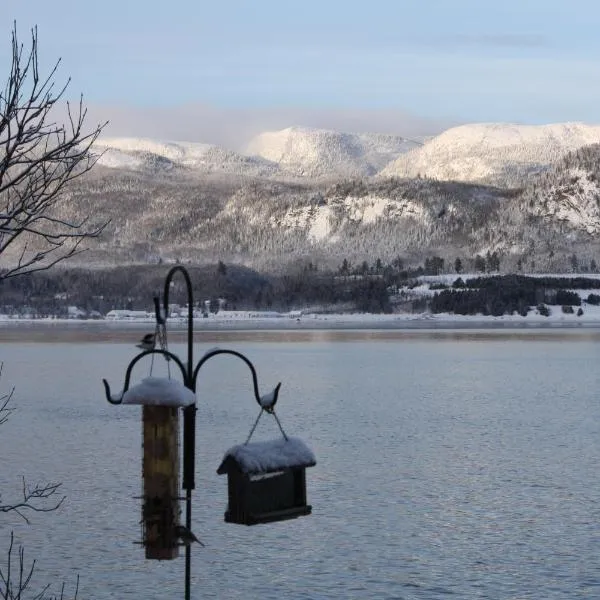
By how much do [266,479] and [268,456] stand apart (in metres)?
0.80

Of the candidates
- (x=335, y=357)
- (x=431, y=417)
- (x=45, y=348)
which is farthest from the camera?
(x=45, y=348)

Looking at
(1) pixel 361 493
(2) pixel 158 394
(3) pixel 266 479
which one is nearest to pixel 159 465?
(2) pixel 158 394

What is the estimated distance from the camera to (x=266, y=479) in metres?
14.1

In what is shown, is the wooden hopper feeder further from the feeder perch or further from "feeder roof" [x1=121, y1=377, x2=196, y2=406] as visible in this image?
the feeder perch

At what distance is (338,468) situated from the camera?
116 feet

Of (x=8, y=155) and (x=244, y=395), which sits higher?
(x=8, y=155)

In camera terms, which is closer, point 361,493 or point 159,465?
point 159,465

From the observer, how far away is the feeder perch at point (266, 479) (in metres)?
13.3

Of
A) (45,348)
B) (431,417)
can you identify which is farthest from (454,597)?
(45,348)

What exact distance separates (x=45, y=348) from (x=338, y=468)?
82.3 metres

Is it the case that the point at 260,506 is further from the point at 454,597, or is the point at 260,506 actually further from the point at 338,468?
the point at 338,468

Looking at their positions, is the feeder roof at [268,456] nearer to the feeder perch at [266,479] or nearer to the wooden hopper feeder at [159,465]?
the feeder perch at [266,479]

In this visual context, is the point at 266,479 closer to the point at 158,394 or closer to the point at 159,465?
the point at 159,465

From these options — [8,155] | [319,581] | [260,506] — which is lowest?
[319,581]
